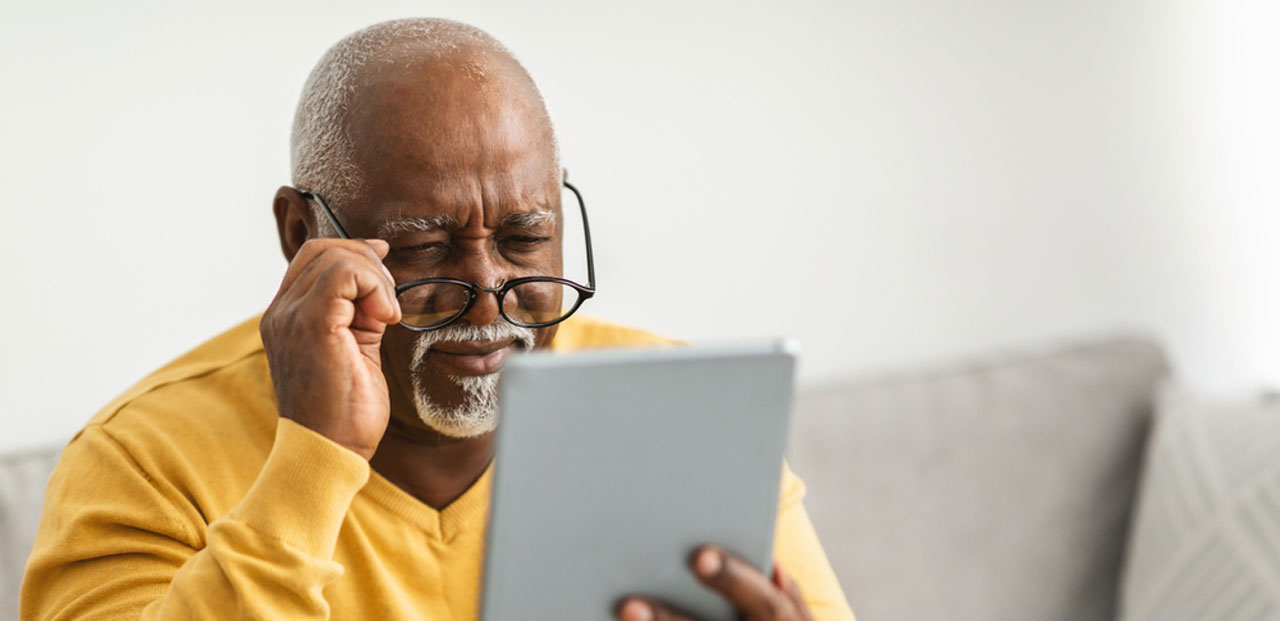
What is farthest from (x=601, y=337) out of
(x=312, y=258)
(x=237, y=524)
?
(x=237, y=524)

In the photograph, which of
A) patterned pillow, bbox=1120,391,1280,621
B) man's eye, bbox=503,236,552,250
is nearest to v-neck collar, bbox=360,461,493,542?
man's eye, bbox=503,236,552,250

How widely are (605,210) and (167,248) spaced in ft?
2.14

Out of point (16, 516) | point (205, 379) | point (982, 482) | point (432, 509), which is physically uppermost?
point (205, 379)

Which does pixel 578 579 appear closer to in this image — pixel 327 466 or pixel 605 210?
pixel 327 466

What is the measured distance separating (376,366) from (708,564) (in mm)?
421

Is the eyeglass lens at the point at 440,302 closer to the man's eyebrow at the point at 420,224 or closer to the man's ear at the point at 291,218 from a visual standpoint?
the man's eyebrow at the point at 420,224

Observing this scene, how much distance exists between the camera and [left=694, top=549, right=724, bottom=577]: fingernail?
0.78 meters

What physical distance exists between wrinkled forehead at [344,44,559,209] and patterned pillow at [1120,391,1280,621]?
117 centimetres

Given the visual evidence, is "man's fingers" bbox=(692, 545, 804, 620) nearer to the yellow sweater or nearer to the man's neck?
the yellow sweater

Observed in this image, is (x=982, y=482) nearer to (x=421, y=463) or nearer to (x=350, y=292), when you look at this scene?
(x=421, y=463)

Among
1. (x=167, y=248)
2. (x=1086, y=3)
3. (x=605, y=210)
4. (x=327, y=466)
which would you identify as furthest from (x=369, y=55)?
(x=1086, y=3)

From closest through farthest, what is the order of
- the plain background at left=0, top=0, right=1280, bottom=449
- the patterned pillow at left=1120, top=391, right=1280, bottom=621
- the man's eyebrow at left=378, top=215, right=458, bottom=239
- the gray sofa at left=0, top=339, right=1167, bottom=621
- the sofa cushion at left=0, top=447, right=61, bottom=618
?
the man's eyebrow at left=378, top=215, right=458, bottom=239 < the sofa cushion at left=0, top=447, right=61, bottom=618 < the plain background at left=0, top=0, right=1280, bottom=449 < the patterned pillow at left=1120, top=391, right=1280, bottom=621 < the gray sofa at left=0, top=339, right=1167, bottom=621

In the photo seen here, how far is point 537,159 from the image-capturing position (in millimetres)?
1225

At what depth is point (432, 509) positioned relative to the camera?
4.13ft
